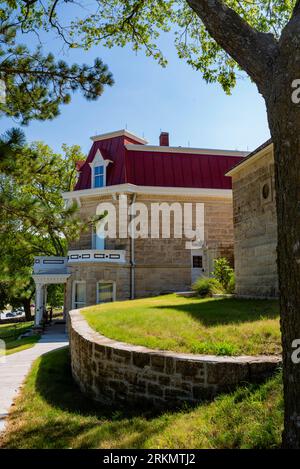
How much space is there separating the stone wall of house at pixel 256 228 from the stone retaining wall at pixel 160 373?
239 inches

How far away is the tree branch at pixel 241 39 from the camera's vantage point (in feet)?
12.8

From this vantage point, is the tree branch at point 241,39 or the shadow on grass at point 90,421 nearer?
the tree branch at point 241,39

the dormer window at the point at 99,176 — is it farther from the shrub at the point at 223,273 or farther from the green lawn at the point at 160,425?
the green lawn at the point at 160,425

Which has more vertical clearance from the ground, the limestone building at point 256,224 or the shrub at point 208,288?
the limestone building at point 256,224

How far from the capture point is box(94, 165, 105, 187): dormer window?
21875mm

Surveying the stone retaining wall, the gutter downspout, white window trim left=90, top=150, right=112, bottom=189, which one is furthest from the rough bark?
white window trim left=90, top=150, right=112, bottom=189

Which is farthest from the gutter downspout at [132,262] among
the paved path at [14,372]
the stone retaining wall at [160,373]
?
the stone retaining wall at [160,373]

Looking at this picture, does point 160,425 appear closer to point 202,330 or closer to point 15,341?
point 202,330

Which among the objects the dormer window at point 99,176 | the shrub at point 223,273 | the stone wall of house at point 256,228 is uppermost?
the dormer window at point 99,176

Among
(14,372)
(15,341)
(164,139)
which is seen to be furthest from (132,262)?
(14,372)

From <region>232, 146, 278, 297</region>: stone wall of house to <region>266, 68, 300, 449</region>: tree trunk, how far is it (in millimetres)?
7330

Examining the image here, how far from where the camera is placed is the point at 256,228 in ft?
39.4

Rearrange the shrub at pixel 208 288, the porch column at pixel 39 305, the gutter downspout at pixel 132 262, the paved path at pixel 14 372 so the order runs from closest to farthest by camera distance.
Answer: the paved path at pixel 14 372, the shrub at pixel 208 288, the gutter downspout at pixel 132 262, the porch column at pixel 39 305

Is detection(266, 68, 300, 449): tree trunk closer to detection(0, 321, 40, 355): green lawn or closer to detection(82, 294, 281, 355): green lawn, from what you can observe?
detection(82, 294, 281, 355): green lawn
